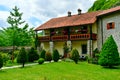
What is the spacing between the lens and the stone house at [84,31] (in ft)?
102

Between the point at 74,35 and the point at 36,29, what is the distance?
10401mm

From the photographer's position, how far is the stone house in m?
31.0

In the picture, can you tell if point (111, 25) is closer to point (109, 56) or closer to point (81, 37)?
point (81, 37)

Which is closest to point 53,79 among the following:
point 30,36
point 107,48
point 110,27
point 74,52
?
point 107,48

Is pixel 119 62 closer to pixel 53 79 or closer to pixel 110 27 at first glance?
pixel 110 27

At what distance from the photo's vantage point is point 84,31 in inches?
1414

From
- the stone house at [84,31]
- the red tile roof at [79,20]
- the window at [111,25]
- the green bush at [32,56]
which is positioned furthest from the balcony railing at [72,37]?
the green bush at [32,56]

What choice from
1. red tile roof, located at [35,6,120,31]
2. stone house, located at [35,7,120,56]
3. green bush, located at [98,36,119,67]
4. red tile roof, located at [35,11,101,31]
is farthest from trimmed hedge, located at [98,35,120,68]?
red tile roof, located at [35,11,101,31]

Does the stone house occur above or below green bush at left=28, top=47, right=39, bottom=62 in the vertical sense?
above

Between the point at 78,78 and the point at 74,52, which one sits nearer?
the point at 78,78

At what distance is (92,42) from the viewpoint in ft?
115

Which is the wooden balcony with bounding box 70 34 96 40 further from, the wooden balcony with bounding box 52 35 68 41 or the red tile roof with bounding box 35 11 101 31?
the red tile roof with bounding box 35 11 101 31

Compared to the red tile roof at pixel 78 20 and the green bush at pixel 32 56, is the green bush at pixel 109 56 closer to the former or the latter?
the red tile roof at pixel 78 20

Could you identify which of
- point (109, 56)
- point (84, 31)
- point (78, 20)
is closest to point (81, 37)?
point (84, 31)
